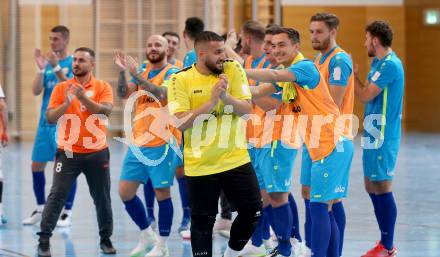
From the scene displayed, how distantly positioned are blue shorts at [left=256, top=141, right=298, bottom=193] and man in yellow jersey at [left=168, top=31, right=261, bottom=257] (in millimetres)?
1111

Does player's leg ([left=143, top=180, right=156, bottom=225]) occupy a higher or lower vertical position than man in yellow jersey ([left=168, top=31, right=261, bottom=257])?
lower

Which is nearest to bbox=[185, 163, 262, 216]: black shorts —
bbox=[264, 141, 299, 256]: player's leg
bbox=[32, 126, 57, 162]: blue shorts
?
bbox=[264, 141, 299, 256]: player's leg

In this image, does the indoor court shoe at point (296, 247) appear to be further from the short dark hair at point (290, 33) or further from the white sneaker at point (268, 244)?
the short dark hair at point (290, 33)

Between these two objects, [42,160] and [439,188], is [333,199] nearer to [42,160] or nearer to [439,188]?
[42,160]

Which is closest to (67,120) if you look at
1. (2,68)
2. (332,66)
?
(332,66)

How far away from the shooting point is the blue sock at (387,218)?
927 cm

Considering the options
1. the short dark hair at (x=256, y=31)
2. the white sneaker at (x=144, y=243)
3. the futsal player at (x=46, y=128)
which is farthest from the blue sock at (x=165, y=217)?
the futsal player at (x=46, y=128)

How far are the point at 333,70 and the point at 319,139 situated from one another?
64cm

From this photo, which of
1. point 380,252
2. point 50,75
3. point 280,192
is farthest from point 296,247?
point 50,75

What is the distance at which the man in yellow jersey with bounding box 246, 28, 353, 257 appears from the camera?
8.09 m

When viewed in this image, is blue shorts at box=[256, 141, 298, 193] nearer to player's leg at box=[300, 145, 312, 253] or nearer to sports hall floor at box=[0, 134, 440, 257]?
player's leg at box=[300, 145, 312, 253]

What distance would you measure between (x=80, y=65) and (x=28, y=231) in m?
2.08

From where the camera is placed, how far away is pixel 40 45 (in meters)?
21.2

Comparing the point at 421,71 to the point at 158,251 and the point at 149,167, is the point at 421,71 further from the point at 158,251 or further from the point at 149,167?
the point at 158,251
